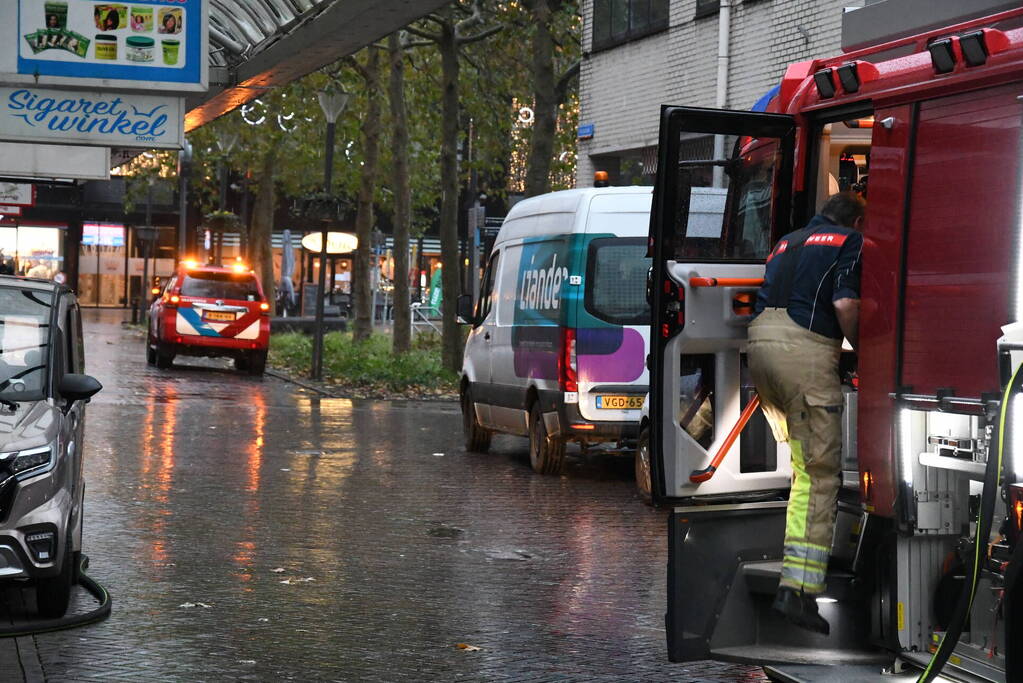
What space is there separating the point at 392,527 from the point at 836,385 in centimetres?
555

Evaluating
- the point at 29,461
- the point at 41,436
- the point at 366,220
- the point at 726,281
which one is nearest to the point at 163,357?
the point at 366,220

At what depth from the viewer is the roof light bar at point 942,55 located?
5629 millimetres

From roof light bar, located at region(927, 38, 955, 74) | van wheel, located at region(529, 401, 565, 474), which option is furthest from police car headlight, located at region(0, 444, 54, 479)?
van wheel, located at region(529, 401, 565, 474)

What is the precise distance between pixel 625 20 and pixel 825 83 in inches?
716

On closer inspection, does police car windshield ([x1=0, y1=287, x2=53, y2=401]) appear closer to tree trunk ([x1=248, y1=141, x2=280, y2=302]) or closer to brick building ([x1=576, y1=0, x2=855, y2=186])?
brick building ([x1=576, y1=0, x2=855, y2=186])

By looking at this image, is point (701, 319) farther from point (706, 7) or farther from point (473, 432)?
point (706, 7)

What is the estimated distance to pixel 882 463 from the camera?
19.3 feet

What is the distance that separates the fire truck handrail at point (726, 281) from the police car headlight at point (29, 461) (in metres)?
3.25

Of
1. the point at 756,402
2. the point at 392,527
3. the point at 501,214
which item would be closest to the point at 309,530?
the point at 392,527

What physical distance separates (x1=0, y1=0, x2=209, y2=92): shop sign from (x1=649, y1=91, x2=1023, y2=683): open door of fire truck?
8.60 metres

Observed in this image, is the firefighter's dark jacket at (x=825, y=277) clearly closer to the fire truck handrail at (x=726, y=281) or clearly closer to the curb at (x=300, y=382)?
the fire truck handrail at (x=726, y=281)

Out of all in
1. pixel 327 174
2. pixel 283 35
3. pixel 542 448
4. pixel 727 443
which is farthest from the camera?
pixel 327 174

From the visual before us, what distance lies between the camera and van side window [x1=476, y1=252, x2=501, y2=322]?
1614 centimetres

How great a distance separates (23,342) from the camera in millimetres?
8680
